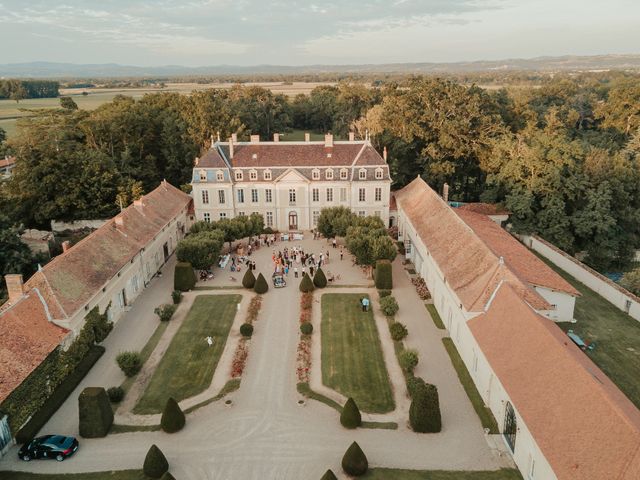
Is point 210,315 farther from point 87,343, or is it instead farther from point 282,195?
point 282,195

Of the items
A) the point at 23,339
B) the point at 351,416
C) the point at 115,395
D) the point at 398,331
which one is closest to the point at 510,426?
the point at 351,416

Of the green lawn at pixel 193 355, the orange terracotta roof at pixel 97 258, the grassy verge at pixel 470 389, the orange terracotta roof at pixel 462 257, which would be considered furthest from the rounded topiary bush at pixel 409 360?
the orange terracotta roof at pixel 97 258

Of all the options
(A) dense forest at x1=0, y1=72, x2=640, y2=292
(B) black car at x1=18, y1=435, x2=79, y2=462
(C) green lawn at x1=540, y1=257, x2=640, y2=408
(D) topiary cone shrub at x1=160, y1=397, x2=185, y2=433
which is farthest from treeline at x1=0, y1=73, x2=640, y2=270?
(B) black car at x1=18, y1=435, x2=79, y2=462

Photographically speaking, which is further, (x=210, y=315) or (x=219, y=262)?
(x=219, y=262)

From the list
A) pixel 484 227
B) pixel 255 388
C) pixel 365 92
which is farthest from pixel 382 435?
pixel 365 92

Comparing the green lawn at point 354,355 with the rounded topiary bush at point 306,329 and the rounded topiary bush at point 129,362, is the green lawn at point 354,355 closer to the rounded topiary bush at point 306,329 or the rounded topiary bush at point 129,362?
the rounded topiary bush at point 306,329

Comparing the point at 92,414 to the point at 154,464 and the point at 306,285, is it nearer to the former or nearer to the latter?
the point at 154,464
